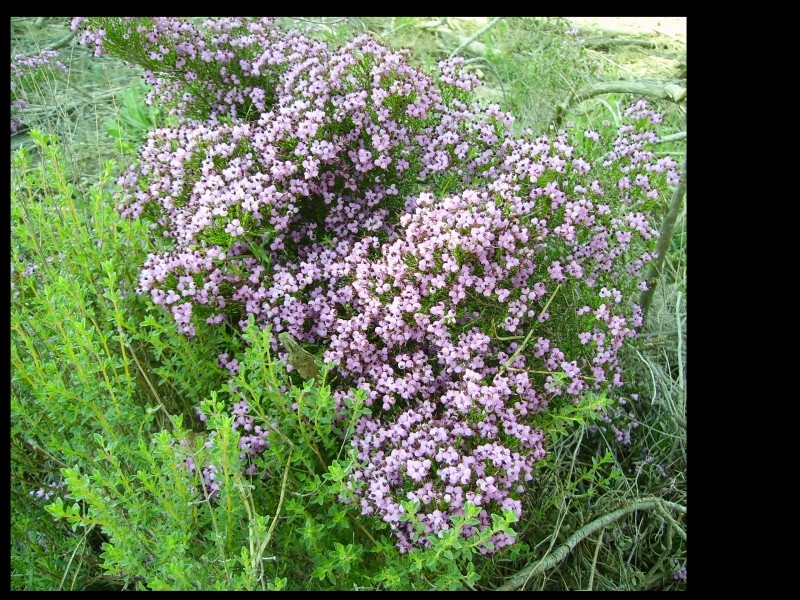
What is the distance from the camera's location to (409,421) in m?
2.15

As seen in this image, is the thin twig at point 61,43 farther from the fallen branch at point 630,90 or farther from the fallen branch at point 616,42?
the fallen branch at point 616,42

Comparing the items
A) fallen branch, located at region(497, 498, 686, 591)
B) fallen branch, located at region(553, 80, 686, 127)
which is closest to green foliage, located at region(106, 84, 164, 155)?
fallen branch, located at region(553, 80, 686, 127)

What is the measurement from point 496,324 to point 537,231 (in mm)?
340

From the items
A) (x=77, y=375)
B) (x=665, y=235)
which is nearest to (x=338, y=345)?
(x=77, y=375)

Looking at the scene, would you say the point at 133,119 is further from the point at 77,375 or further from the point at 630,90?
the point at 630,90

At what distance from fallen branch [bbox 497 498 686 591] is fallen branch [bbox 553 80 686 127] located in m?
1.89

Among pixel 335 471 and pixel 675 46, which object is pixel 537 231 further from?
pixel 675 46

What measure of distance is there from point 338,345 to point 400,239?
0.41 m

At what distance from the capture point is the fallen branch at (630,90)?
3409mm

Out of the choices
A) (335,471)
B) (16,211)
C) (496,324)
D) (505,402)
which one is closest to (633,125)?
(496,324)

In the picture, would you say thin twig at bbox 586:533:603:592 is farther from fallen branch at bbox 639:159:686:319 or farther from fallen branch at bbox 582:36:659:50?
fallen branch at bbox 582:36:659:50

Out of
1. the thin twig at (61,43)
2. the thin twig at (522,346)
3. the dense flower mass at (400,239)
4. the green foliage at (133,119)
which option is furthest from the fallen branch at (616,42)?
the thin twig at (61,43)

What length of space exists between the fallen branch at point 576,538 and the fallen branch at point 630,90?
1.89 meters

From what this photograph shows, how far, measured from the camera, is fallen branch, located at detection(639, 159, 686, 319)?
295cm
